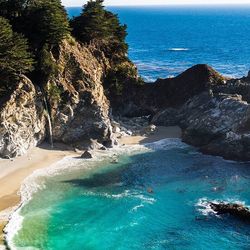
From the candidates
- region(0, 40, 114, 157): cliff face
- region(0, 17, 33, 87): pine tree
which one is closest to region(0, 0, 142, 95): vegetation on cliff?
region(0, 17, 33, 87): pine tree

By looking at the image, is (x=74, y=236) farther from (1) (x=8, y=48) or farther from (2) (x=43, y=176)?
(1) (x=8, y=48)

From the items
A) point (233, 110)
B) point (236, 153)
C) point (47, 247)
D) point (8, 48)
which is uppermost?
point (8, 48)

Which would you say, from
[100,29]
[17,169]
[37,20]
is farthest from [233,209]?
[100,29]

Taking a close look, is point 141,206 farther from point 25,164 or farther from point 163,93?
point 163,93

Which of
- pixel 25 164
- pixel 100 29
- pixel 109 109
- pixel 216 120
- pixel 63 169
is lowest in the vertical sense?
pixel 63 169

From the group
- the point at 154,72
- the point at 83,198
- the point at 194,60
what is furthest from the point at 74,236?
the point at 194,60

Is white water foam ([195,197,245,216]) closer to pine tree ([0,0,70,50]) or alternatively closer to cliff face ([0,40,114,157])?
cliff face ([0,40,114,157])

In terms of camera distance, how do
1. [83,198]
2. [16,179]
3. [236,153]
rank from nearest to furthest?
[83,198], [16,179], [236,153]

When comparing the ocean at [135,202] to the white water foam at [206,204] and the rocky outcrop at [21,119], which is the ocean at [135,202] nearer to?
the white water foam at [206,204]
